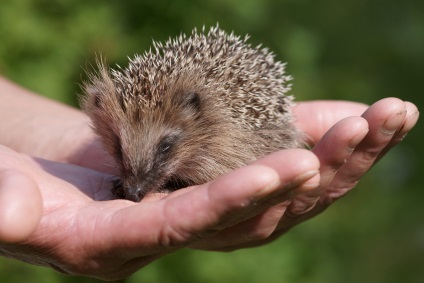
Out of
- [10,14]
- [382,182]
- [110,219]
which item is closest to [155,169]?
[110,219]

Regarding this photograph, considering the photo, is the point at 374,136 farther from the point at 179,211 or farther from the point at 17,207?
the point at 17,207

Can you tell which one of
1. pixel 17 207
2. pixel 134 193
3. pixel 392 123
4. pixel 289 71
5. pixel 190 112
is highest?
pixel 392 123

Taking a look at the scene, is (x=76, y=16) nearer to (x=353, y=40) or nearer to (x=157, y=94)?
(x=157, y=94)

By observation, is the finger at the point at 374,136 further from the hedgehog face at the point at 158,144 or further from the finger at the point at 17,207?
the finger at the point at 17,207

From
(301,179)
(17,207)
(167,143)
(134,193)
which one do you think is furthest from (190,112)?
(17,207)

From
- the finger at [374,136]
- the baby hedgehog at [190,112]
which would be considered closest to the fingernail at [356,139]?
the finger at [374,136]

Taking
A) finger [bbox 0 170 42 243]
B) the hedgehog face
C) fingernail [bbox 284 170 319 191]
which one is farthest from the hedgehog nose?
fingernail [bbox 284 170 319 191]
